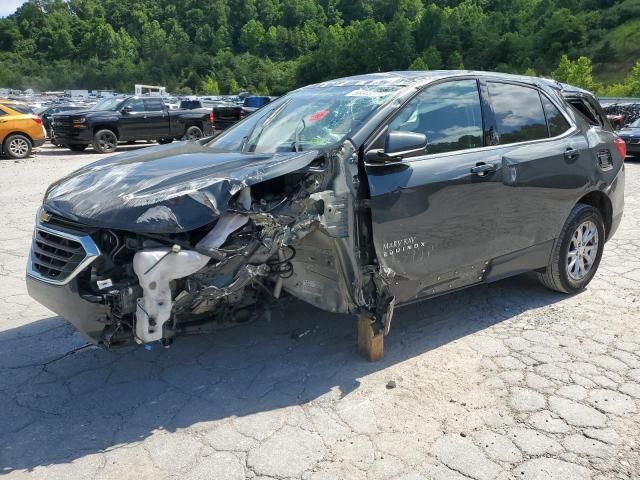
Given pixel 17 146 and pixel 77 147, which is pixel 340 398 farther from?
pixel 77 147

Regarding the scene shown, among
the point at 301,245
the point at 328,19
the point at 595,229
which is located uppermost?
the point at 328,19

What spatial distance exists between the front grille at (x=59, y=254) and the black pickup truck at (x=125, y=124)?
48.4ft

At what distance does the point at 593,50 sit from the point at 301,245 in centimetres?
7477

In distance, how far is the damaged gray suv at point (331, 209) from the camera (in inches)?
115

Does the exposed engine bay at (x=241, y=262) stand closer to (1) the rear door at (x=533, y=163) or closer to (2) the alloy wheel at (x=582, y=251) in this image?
(1) the rear door at (x=533, y=163)

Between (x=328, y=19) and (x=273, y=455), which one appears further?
(x=328, y=19)

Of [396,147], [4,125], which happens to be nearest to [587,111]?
[396,147]

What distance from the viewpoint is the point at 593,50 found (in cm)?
6688

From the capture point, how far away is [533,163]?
420cm

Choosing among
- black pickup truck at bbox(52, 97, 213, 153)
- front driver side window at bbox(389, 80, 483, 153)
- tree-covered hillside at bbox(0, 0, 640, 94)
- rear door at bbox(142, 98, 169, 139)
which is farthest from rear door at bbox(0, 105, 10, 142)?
tree-covered hillside at bbox(0, 0, 640, 94)

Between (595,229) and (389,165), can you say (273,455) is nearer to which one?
→ (389,165)

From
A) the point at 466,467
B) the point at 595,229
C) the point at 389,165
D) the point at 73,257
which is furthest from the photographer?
the point at 595,229

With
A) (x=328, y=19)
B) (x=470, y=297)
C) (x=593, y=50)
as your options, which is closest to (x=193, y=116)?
(x=470, y=297)

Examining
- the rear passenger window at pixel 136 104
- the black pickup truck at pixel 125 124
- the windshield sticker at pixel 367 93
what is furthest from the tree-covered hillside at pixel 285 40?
the windshield sticker at pixel 367 93
